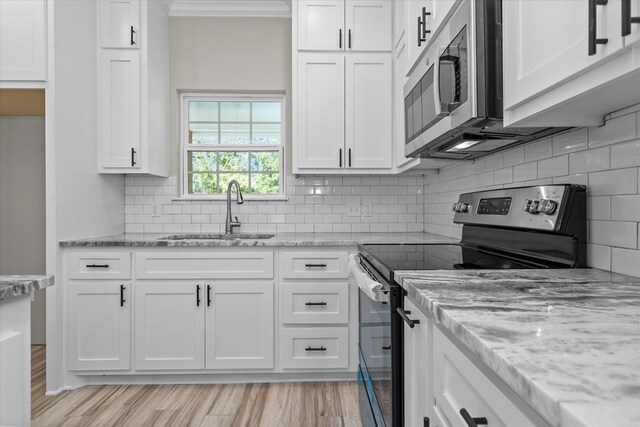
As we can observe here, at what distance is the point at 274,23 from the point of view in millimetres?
3160

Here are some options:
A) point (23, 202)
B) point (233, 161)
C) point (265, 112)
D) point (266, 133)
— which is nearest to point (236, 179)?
point (233, 161)

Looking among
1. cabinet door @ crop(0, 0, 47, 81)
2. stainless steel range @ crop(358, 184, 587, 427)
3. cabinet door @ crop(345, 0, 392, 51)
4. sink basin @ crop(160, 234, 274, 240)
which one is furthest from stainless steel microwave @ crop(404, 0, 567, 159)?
cabinet door @ crop(0, 0, 47, 81)

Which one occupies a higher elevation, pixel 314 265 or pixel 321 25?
pixel 321 25

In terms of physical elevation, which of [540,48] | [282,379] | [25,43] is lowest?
[282,379]

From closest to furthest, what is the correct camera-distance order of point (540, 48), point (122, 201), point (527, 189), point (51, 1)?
point (540, 48) → point (527, 189) → point (51, 1) → point (122, 201)

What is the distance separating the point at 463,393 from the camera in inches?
29.5

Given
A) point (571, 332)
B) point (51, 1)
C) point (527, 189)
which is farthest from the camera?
point (51, 1)

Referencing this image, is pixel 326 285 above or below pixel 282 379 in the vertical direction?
above

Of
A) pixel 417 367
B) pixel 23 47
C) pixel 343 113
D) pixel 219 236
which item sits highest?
pixel 23 47

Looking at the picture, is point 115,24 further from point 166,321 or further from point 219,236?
point 166,321

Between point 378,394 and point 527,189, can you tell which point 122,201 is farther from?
point 527,189

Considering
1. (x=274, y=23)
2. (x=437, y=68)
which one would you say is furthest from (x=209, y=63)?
(x=437, y=68)

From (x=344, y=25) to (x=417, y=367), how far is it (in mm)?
2413

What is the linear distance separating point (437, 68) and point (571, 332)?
3.64 feet
